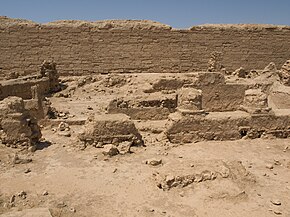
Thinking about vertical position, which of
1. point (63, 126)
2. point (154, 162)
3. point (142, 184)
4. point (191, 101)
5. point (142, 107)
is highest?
point (191, 101)

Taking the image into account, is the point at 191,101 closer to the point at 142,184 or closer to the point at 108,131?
the point at 108,131

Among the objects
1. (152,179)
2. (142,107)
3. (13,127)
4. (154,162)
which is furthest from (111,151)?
(142,107)

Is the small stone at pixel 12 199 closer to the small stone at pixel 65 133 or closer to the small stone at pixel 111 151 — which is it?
the small stone at pixel 111 151

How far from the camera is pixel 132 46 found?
59.0 feet

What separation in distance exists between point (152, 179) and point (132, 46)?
12835 millimetres

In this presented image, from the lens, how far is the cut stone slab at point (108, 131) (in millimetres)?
7750

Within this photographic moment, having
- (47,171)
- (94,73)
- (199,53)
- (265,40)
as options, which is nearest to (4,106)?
(47,171)

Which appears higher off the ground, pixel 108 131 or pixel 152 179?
pixel 108 131

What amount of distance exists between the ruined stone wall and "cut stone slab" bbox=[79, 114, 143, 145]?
34.4ft

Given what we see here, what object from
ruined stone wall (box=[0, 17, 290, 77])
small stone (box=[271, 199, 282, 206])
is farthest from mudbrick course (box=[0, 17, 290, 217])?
ruined stone wall (box=[0, 17, 290, 77])

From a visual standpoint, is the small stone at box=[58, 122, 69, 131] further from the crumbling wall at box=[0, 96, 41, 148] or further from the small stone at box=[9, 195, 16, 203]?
the small stone at box=[9, 195, 16, 203]

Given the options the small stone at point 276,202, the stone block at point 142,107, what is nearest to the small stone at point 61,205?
the small stone at point 276,202

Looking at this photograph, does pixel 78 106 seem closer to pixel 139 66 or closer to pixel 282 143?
pixel 139 66

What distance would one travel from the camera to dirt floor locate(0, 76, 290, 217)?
5219 mm
